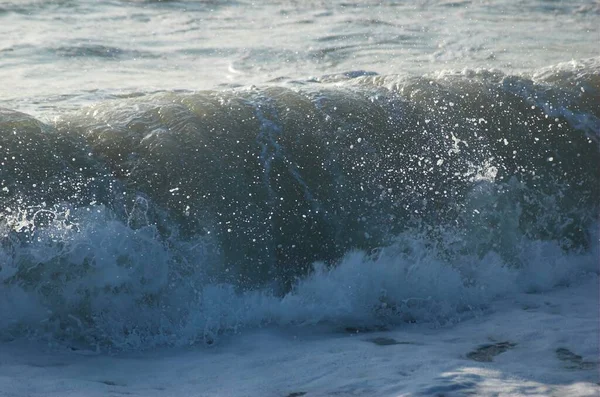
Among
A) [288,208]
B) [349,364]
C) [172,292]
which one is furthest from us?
[288,208]

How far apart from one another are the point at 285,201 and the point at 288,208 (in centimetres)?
5

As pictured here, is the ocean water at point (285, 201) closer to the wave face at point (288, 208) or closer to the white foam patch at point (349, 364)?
the wave face at point (288, 208)

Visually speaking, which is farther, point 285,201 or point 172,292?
point 285,201

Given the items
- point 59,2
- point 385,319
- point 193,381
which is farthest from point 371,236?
point 59,2

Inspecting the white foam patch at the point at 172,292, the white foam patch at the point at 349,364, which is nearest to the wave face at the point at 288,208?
the white foam patch at the point at 172,292

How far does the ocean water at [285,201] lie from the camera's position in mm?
4762

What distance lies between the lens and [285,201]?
18.0 feet

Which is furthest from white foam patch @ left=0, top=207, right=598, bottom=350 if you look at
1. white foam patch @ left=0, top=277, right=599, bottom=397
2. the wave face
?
white foam patch @ left=0, top=277, right=599, bottom=397

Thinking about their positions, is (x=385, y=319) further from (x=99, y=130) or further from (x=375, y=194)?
(x=99, y=130)

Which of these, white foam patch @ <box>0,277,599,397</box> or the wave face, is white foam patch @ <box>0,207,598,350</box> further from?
white foam patch @ <box>0,277,599,397</box>

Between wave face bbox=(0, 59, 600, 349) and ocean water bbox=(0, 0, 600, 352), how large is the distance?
1cm

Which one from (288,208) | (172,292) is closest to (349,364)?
(172,292)

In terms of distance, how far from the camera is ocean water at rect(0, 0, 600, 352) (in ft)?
15.6

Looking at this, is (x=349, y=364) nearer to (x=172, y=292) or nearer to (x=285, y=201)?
(x=172, y=292)
